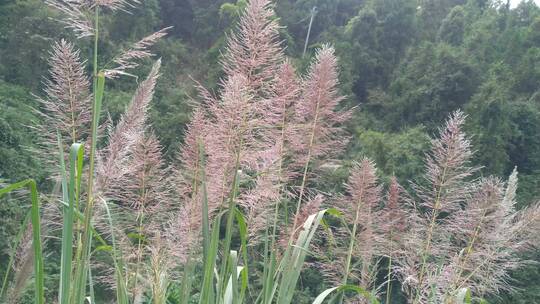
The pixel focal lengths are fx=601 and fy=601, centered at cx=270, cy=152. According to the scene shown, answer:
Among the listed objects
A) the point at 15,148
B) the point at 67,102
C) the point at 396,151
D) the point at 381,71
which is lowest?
the point at 396,151

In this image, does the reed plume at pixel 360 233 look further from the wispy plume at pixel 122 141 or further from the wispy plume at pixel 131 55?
the wispy plume at pixel 131 55

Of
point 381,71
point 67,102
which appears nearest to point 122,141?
point 67,102

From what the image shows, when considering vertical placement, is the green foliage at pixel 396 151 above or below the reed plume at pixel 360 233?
below

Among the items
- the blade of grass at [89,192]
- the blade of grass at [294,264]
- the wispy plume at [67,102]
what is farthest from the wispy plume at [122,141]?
the blade of grass at [294,264]

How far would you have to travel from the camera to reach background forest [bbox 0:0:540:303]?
9711 millimetres

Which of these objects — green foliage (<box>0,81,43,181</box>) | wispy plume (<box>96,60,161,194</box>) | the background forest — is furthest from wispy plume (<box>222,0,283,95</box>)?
green foliage (<box>0,81,43,181</box>)

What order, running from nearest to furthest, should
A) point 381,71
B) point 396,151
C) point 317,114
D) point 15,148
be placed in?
point 317,114
point 15,148
point 396,151
point 381,71

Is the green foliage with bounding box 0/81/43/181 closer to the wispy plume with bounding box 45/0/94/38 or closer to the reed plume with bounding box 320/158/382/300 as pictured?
the reed plume with bounding box 320/158/382/300

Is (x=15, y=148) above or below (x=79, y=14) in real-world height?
below

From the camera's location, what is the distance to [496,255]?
6.19 feet

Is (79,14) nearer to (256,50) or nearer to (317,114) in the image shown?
(256,50)

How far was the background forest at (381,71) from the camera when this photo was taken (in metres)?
9.71

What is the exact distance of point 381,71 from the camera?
59.7ft

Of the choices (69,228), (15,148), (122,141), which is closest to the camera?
(69,228)
